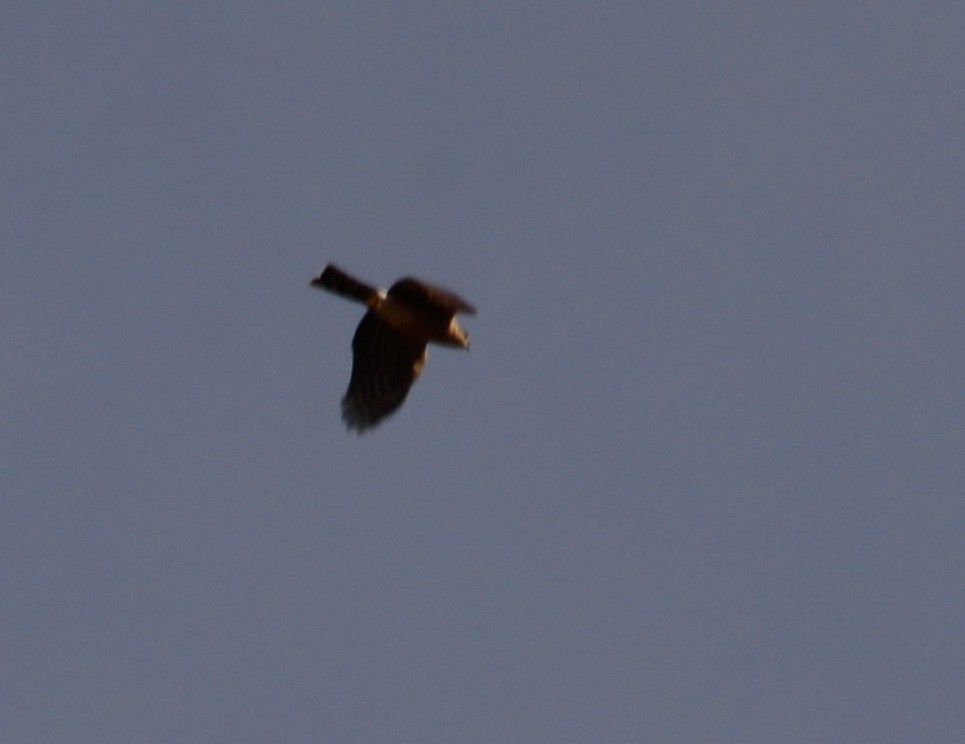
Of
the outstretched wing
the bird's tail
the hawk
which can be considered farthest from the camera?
the outstretched wing

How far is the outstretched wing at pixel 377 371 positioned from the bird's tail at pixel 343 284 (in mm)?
341

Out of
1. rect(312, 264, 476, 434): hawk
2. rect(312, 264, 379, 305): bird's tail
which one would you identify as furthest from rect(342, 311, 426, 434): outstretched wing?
rect(312, 264, 379, 305): bird's tail

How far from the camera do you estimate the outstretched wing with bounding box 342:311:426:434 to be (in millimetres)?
20969

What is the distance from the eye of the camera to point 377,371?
21203 millimetres

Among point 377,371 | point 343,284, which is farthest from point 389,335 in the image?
point 343,284

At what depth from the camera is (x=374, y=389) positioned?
21.3 meters

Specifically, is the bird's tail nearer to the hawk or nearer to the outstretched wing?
the hawk

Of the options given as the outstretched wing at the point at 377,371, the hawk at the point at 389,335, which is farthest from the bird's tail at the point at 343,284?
the outstretched wing at the point at 377,371

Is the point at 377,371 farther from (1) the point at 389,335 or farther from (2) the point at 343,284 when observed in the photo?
(2) the point at 343,284

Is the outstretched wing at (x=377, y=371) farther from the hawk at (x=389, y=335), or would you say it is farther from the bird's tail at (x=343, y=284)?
the bird's tail at (x=343, y=284)

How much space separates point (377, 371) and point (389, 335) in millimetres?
442

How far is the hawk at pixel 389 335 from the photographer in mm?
20219

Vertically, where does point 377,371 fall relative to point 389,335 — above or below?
below

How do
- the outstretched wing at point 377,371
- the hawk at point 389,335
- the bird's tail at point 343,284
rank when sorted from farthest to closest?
the outstretched wing at point 377,371 → the bird's tail at point 343,284 → the hawk at point 389,335
